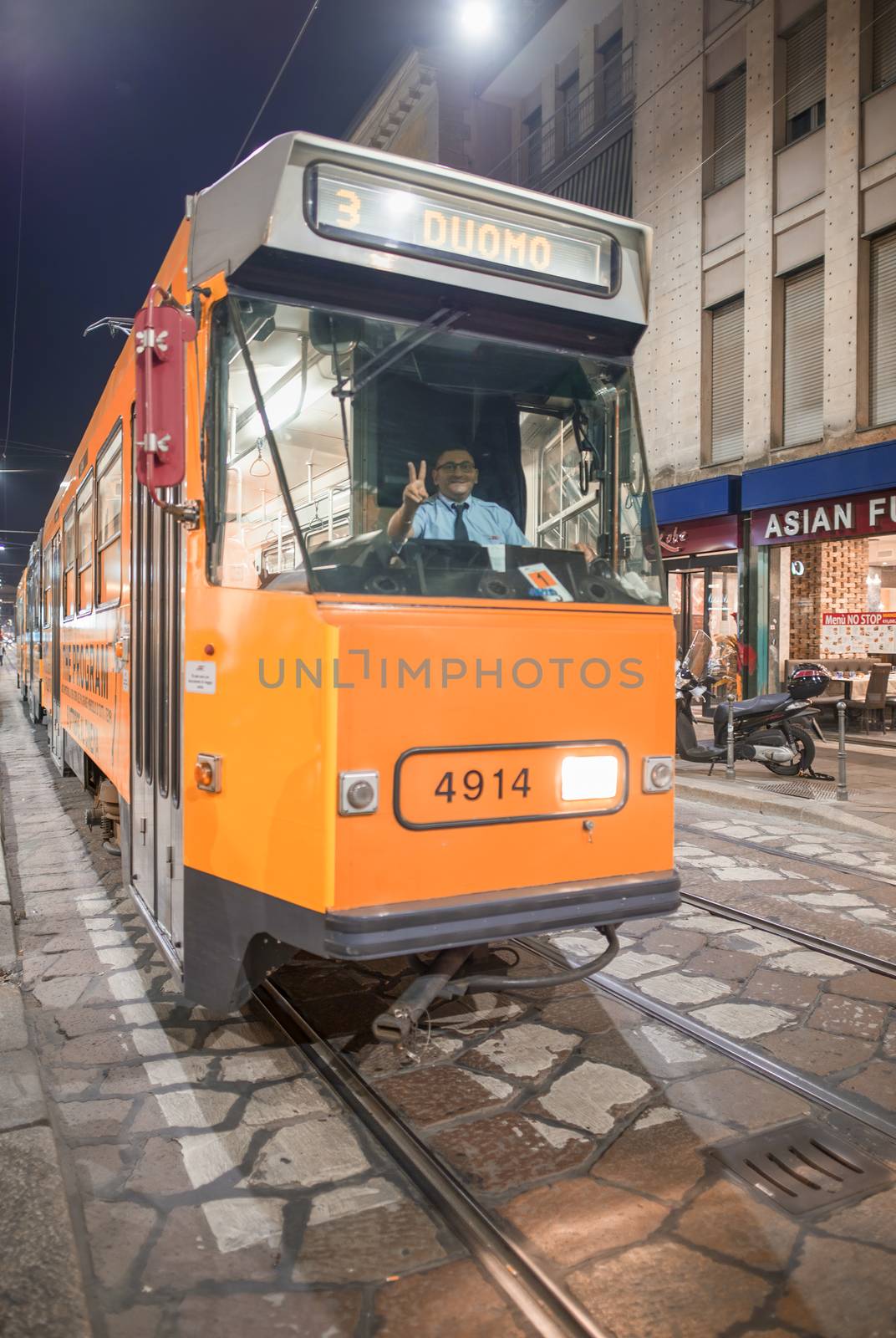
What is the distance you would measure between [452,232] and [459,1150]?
311 centimetres

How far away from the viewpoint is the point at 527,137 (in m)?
21.4

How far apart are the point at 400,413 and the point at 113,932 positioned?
11.2 feet

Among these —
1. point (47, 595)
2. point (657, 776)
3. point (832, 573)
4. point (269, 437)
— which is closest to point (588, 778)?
point (657, 776)

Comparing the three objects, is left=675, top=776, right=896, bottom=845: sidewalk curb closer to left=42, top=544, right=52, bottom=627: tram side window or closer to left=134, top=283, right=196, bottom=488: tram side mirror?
left=134, top=283, right=196, bottom=488: tram side mirror

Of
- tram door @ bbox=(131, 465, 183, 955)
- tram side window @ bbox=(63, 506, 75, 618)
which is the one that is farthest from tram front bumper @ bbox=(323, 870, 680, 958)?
tram side window @ bbox=(63, 506, 75, 618)

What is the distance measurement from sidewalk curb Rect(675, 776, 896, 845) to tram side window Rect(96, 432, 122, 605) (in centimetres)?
595

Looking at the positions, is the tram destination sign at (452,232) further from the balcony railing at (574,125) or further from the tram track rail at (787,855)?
the balcony railing at (574,125)

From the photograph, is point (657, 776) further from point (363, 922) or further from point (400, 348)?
point (400, 348)

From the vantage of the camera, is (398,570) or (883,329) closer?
(398,570)

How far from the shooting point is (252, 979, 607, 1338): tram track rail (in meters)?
2.30

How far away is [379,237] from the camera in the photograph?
3.30 m

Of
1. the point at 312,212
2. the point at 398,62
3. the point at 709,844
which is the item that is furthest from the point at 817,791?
the point at 398,62

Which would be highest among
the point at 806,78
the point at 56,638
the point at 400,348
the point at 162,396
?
the point at 806,78

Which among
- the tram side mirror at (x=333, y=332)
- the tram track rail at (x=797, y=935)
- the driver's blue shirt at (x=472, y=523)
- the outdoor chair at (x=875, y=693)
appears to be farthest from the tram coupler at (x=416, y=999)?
the outdoor chair at (x=875, y=693)
